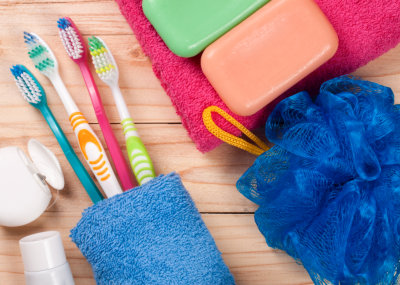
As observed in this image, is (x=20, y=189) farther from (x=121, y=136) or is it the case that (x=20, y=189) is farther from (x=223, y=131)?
(x=223, y=131)

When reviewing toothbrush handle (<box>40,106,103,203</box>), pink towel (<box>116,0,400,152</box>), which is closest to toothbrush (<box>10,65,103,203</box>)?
toothbrush handle (<box>40,106,103,203</box>)

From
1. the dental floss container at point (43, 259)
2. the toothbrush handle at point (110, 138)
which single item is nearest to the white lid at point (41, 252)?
the dental floss container at point (43, 259)

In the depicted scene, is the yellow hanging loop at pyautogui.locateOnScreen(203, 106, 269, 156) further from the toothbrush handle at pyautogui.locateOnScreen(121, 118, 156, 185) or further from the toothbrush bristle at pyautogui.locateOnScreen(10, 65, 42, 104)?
the toothbrush bristle at pyautogui.locateOnScreen(10, 65, 42, 104)

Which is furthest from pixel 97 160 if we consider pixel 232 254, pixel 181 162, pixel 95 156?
pixel 232 254

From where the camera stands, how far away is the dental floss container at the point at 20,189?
48 cm

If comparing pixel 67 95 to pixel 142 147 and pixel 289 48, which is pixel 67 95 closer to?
pixel 142 147

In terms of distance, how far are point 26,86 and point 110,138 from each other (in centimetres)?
12

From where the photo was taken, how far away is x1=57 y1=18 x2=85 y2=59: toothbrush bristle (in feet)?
1.70

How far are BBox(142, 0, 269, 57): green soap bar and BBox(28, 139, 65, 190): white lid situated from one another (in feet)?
0.68

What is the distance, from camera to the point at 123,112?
516 mm

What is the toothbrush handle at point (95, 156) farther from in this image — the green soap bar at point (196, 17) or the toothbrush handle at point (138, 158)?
the green soap bar at point (196, 17)

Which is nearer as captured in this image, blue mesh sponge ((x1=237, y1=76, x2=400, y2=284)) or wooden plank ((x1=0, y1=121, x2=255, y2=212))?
blue mesh sponge ((x1=237, y1=76, x2=400, y2=284))

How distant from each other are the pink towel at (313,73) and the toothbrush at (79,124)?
108 mm

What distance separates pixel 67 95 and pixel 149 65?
0.36 feet
